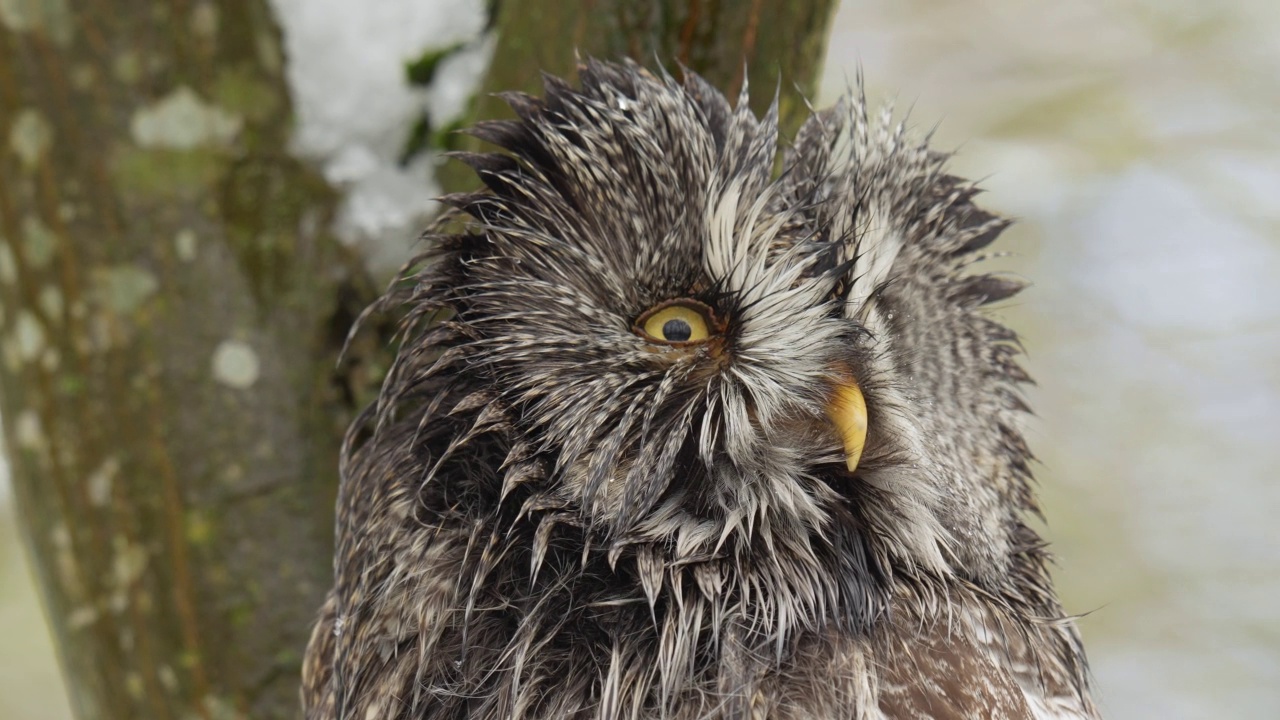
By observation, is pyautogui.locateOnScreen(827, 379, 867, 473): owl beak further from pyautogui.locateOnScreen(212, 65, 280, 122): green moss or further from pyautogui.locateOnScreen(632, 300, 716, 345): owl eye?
pyautogui.locateOnScreen(212, 65, 280, 122): green moss

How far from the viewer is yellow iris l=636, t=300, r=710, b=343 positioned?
1622 mm

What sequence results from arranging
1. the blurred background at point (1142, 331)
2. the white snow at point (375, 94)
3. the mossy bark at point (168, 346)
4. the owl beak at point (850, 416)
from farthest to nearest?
the blurred background at point (1142, 331)
the white snow at point (375, 94)
the mossy bark at point (168, 346)
the owl beak at point (850, 416)

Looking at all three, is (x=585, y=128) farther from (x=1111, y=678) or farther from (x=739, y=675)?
(x=1111, y=678)

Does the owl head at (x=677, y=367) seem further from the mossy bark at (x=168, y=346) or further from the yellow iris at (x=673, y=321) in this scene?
the mossy bark at (x=168, y=346)

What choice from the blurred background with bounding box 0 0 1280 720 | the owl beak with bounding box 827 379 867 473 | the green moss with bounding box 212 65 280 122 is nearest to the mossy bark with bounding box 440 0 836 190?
the green moss with bounding box 212 65 280 122

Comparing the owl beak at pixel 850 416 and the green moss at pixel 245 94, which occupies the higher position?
the green moss at pixel 245 94

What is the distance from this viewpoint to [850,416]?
1.60 m

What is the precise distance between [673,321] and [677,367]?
7 centimetres

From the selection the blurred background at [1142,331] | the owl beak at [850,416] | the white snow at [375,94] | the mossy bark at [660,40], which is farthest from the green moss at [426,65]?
the blurred background at [1142,331]

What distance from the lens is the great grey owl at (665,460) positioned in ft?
5.30

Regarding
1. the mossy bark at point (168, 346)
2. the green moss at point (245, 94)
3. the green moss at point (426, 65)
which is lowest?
the mossy bark at point (168, 346)

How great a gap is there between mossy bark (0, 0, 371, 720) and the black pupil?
2.34 ft

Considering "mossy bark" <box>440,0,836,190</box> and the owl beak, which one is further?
"mossy bark" <box>440,0,836,190</box>

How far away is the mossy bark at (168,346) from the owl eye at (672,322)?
69cm
